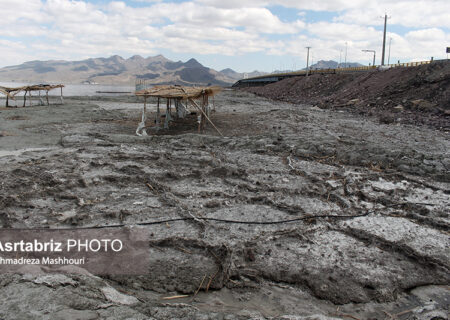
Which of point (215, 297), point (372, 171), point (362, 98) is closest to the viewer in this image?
point (215, 297)

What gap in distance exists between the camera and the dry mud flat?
121 inches

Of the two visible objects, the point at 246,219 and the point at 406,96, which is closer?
the point at 246,219

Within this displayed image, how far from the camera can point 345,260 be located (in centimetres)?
392

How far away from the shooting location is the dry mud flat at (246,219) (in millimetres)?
3080

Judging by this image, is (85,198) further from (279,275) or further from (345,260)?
(345,260)

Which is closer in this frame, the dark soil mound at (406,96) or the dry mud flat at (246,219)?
the dry mud flat at (246,219)

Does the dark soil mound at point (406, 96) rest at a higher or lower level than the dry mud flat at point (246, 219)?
higher

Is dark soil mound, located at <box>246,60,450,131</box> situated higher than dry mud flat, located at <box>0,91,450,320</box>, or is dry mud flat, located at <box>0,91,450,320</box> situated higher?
dark soil mound, located at <box>246,60,450,131</box>

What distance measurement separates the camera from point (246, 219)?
4.96 m

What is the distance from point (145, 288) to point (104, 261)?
2.26 feet

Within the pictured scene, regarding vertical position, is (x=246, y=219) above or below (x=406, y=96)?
below

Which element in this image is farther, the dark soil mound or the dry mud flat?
the dark soil mound

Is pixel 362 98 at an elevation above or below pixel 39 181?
above

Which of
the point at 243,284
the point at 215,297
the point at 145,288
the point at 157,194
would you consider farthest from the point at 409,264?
the point at 157,194
